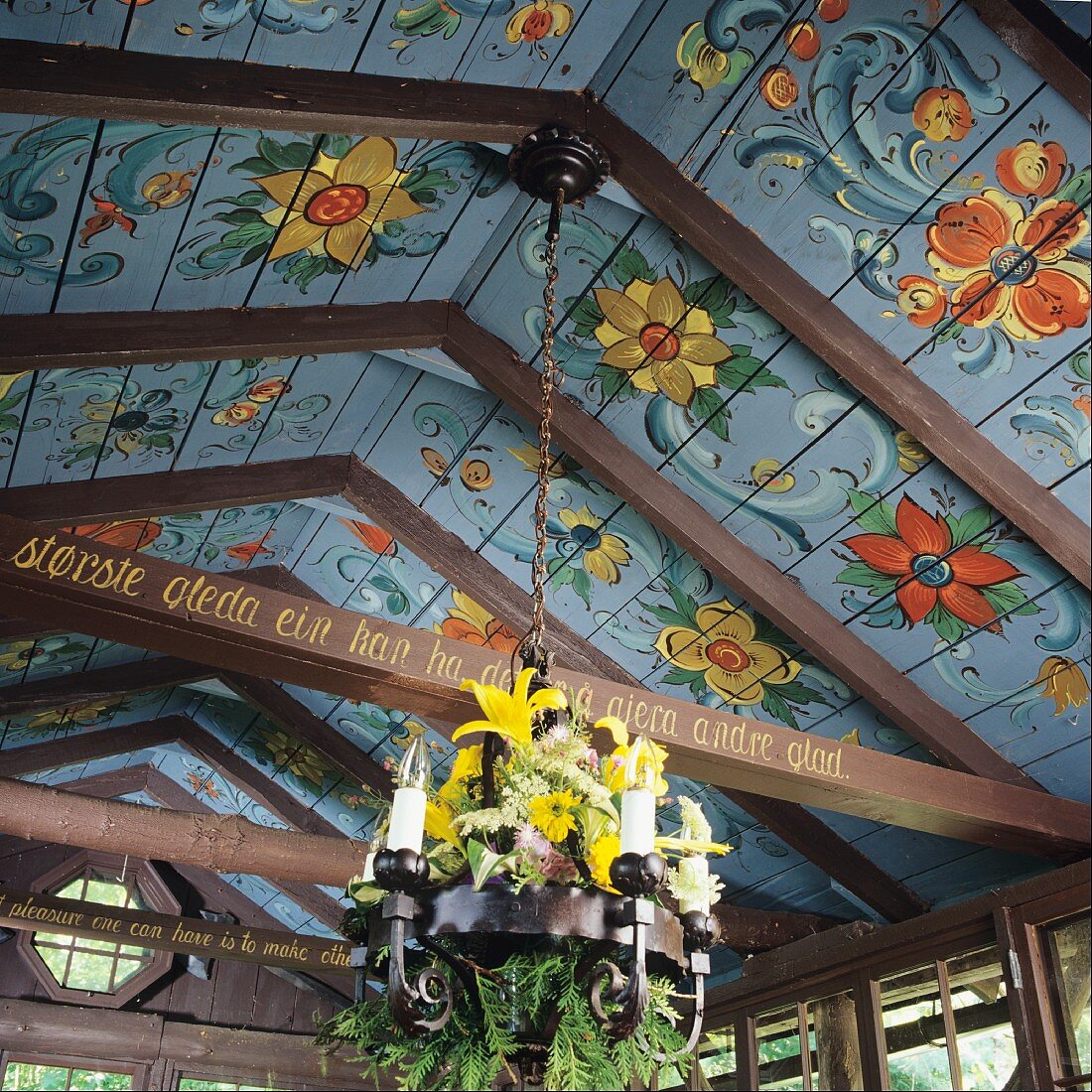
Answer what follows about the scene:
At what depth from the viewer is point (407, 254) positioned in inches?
144

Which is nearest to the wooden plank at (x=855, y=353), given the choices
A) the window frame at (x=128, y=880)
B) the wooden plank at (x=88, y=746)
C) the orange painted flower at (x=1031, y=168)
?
the orange painted flower at (x=1031, y=168)

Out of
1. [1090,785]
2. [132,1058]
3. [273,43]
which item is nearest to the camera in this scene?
[273,43]

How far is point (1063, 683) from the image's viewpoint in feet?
12.1

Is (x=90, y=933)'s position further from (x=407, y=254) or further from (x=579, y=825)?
(x=579, y=825)

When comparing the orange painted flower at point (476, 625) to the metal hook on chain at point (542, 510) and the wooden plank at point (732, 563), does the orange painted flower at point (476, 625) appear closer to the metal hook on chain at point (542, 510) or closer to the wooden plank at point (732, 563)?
the wooden plank at point (732, 563)

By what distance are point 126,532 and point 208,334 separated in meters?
1.58

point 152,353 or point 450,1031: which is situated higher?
point 152,353

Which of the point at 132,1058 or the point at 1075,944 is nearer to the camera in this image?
the point at 1075,944

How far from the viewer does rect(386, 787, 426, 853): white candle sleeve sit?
1.77 meters

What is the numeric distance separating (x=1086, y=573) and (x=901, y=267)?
1007mm

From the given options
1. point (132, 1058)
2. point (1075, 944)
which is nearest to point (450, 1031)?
point (1075, 944)

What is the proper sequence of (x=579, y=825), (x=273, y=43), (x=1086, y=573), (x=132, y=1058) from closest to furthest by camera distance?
(x=579, y=825), (x=273, y=43), (x=1086, y=573), (x=132, y=1058)

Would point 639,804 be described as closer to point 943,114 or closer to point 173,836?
point 943,114

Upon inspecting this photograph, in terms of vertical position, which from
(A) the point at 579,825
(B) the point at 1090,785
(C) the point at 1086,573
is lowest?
(A) the point at 579,825
